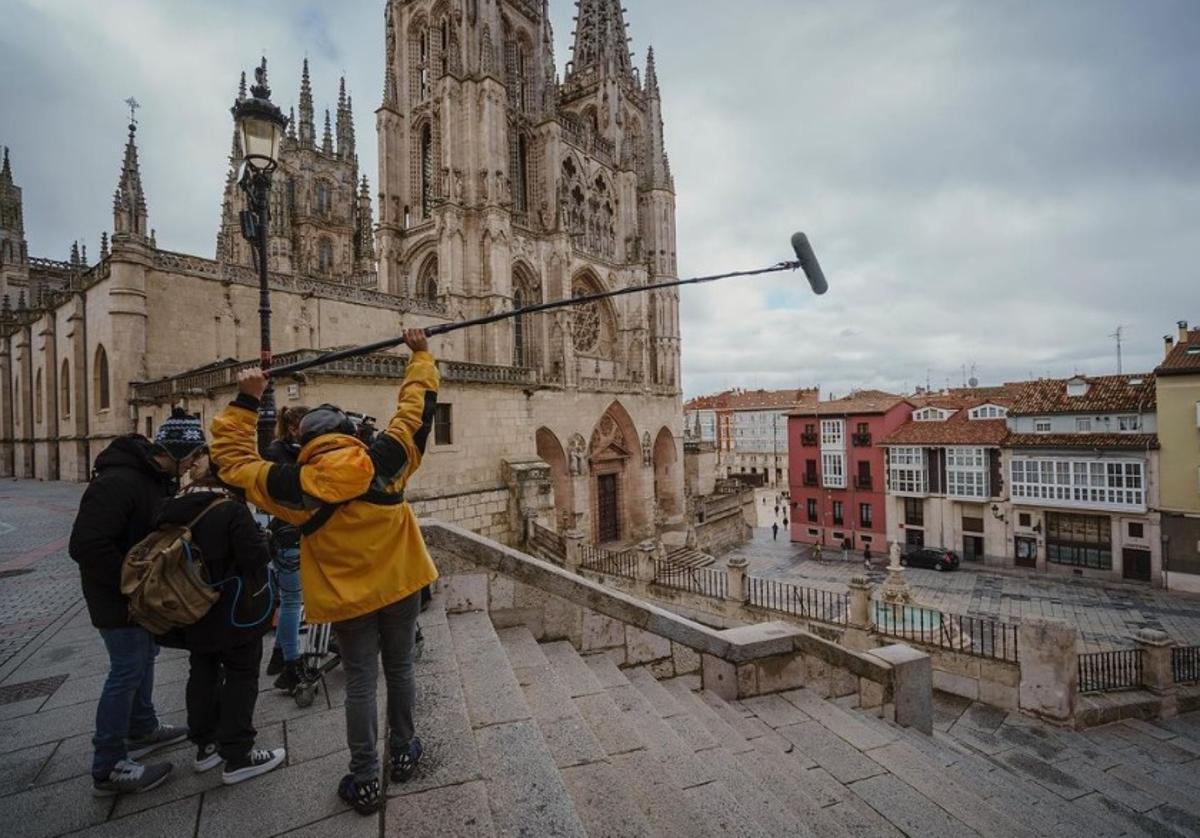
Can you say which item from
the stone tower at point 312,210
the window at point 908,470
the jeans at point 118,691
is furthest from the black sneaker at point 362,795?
the stone tower at point 312,210

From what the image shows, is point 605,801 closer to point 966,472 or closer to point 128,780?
point 128,780

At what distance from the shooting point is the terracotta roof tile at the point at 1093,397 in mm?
22391

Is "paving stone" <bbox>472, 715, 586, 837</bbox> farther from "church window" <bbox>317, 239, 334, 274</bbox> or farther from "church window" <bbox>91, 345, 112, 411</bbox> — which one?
"church window" <bbox>317, 239, 334, 274</bbox>

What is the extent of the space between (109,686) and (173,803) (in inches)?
25.5

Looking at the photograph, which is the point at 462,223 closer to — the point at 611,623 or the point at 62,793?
the point at 611,623

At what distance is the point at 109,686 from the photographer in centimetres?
256

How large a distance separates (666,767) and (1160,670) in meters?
11.6

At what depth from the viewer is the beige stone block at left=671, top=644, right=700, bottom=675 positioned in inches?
203

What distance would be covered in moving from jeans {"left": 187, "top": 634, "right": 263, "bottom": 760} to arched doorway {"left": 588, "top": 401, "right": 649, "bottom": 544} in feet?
73.7

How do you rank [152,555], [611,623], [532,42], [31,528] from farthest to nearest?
[532,42] < [31,528] < [611,623] < [152,555]

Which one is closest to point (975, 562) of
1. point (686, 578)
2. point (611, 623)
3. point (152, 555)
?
point (686, 578)

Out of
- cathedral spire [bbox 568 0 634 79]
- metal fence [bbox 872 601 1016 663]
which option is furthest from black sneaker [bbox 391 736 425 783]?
cathedral spire [bbox 568 0 634 79]

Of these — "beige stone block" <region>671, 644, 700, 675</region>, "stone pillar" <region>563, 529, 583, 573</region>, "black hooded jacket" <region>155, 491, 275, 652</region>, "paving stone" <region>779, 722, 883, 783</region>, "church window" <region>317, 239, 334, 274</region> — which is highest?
"church window" <region>317, 239, 334, 274</region>

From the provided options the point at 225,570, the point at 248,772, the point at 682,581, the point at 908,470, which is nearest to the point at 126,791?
the point at 248,772
